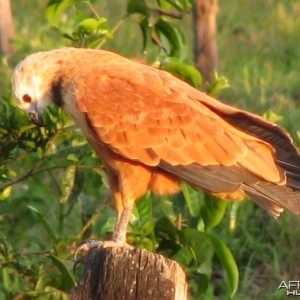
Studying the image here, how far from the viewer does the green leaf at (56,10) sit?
568cm

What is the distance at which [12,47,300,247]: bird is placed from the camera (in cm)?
508

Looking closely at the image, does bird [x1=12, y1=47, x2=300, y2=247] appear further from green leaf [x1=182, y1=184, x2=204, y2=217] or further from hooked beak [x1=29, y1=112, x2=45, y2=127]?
green leaf [x1=182, y1=184, x2=204, y2=217]

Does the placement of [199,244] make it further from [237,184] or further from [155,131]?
[155,131]

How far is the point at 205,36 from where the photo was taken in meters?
9.88

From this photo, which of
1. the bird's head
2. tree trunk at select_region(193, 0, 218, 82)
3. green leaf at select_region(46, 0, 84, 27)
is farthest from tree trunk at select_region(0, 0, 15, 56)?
the bird's head

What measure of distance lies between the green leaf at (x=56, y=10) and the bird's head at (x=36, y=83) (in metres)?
0.57

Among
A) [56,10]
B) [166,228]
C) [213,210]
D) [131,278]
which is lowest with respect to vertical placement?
[131,278]

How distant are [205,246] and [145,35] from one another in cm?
114

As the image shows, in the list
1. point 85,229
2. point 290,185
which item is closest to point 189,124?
point 290,185

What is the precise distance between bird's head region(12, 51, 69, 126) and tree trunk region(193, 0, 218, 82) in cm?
465

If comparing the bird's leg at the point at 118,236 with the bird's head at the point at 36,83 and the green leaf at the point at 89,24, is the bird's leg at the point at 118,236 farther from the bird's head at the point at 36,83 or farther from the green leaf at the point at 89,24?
the green leaf at the point at 89,24

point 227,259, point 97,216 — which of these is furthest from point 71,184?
point 227,259

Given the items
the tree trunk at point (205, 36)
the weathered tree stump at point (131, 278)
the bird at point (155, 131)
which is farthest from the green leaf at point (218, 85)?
the tree trunk at point (205, 36)

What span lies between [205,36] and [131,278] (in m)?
6.04
